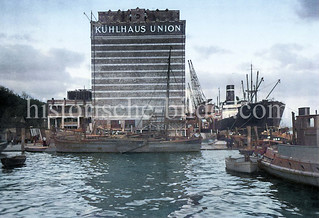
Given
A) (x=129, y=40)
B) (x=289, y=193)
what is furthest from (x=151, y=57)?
(x=289, y=193)

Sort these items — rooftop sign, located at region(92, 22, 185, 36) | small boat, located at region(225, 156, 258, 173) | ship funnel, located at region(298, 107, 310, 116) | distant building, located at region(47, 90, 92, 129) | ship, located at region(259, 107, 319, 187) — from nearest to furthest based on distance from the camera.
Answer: ship, located at region(259, 107, 319, 187) → ship funnel, located at region(298, 107, 310, 116) → small boat, located at region(225, 156, 258, 173) → distant building, located at region(47, 90, 92, 129) → rooftop sign, located at region(92, 22, 185, 36)

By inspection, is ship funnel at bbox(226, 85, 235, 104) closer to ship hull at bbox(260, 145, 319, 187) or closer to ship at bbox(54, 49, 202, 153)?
ship at bbox(54, 49, 202, 153)

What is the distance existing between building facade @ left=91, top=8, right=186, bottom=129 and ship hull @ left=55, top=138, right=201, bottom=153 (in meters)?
55.6

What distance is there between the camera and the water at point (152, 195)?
19.4 meters

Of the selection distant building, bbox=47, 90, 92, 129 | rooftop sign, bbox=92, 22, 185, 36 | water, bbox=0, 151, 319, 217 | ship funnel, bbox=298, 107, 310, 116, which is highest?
rooftop sign, bbox=92, 22, 185, 36

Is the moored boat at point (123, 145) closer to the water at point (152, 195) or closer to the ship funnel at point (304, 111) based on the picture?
the water at point (152, 195)

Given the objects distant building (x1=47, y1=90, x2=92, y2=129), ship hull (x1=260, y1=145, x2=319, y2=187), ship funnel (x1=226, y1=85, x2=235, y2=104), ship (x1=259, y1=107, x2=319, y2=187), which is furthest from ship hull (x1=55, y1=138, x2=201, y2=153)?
ship funnel (x1=226, y1=85, x2=235, y2=104)

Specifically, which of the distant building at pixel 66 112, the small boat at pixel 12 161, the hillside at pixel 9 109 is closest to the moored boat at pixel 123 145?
→ the small boat at pixel 12 161

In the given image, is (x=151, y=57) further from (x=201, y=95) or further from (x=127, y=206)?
(x=127, y=206)

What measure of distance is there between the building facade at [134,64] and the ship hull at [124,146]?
5556 centimetres

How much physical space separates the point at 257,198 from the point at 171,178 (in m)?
10.1

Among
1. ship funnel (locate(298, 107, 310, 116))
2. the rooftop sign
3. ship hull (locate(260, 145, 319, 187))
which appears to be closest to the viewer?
ship hull (locate(260, 145, 319, 187))

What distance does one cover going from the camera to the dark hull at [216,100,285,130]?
3878 inches

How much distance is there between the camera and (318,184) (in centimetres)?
2359
